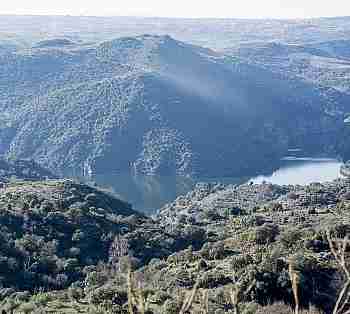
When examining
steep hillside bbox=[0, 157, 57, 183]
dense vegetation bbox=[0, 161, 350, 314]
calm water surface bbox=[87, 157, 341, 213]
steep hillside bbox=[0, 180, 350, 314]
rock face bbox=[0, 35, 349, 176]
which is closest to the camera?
steep hillside bbox=[0, 180, 350, 314]

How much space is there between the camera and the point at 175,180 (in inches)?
4220

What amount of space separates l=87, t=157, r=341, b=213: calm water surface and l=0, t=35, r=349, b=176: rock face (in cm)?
490

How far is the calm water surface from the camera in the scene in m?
91.9

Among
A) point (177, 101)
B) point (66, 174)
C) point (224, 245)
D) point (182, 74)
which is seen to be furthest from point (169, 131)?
point (224, 245)

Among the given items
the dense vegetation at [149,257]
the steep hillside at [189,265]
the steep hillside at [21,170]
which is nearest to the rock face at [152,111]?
the steep hillside at [21,170]

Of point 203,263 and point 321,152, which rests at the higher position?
point 203,263

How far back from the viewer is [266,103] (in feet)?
509

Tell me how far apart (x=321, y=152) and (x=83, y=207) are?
313ft

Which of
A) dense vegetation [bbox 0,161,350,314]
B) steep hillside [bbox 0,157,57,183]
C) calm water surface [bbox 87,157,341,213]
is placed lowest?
calm water surface [bbox 87,157,341,213]

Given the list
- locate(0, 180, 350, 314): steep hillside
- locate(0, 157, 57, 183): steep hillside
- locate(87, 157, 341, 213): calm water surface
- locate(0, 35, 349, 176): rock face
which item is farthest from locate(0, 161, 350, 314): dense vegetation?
locate(0, 35, 349, 176): rock face

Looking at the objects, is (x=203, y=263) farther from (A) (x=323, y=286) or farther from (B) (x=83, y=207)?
(B) (x=83, y=207)

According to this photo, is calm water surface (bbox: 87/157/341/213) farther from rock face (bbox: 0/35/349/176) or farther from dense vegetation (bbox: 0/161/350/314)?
dense vegetation (bbox: 0/161/350/314)

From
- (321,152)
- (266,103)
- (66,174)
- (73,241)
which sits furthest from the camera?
(266,103)

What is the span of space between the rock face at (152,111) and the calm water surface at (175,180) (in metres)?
4.90
